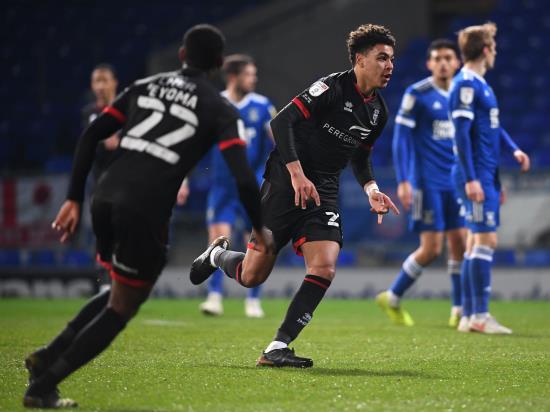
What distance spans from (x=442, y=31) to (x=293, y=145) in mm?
18019

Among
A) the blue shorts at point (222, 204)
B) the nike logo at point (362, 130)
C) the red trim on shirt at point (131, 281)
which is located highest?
the nike logo at point (362, 130)

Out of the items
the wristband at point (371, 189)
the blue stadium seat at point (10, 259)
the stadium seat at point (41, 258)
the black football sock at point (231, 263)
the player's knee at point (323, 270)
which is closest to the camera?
the player's knee at point (323, 270)

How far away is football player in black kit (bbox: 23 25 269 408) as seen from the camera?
15.1 feet

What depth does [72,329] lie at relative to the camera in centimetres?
478

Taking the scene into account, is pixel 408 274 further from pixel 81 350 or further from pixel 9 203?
pixel 9 203

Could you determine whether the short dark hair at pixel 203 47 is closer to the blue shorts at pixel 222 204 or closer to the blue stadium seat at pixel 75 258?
the blue shorts at pixel 222 204

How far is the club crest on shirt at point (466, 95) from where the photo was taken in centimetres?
859

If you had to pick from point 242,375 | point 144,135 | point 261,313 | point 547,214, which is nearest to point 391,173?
point 547,214

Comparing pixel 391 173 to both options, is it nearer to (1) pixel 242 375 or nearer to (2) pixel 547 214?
(2) pixel 547 214

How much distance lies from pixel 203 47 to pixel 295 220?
1801 millimetres

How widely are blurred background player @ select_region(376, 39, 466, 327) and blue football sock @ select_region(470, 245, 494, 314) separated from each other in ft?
3.39

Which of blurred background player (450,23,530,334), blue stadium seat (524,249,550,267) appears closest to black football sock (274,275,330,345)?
blurred background player (450,23,530,334)

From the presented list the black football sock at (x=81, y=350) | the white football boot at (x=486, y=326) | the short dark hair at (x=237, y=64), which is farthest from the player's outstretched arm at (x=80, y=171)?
the short dark hair at (x=237, y=64)

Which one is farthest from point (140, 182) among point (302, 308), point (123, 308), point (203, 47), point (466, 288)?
point (466, 288)
